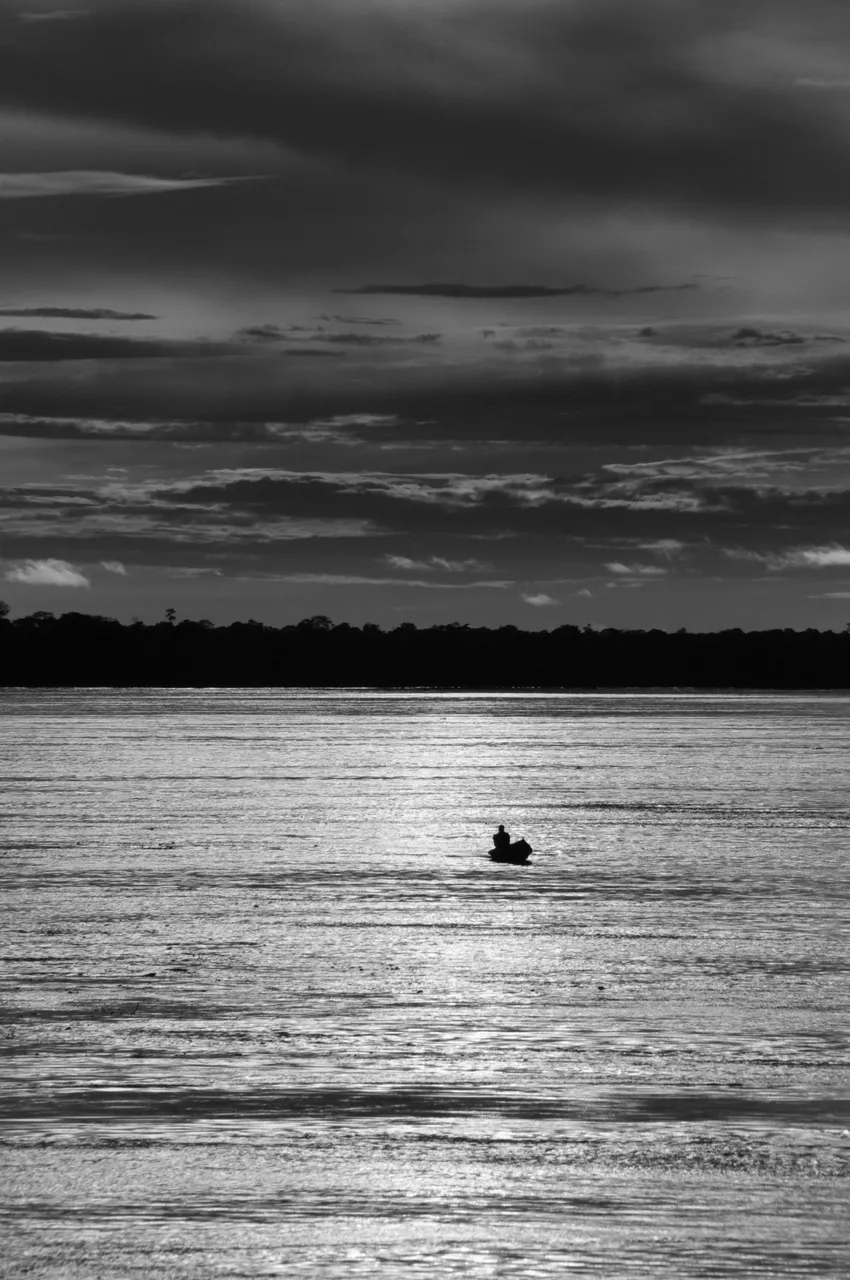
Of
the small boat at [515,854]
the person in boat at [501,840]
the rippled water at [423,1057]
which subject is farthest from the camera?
the person in boat at [501,840]

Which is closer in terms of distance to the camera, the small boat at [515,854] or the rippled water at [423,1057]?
the rippled water at [423,1057]

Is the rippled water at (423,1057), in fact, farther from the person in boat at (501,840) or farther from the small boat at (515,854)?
the person in boat at (501,840)

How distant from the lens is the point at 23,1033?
50.1 ft

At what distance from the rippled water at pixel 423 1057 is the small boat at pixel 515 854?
0.37 metres

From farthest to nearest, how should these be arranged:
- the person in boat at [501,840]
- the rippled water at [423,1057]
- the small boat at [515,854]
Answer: the person in boat at [501,840] → the small boat at [515,854] → the rippled water at [423,1057]

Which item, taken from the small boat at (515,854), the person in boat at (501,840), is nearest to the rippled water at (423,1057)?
the small boat at (515,854)

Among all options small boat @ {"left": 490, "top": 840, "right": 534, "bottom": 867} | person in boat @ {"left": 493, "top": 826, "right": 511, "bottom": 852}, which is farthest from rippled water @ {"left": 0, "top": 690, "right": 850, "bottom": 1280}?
person in boat @ {"left": 493, "top": 826, "right": 511, "bottom": 852}

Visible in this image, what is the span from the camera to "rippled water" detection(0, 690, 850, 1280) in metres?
9.84

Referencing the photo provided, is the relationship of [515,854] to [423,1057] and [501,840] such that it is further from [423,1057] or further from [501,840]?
[423,1057]

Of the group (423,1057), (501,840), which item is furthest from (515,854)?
(423,1057)

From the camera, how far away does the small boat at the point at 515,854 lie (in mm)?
31641

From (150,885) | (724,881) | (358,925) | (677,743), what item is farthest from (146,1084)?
(677,743)

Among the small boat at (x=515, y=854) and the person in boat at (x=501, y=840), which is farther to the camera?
the person in boat at (x=501, y=840)

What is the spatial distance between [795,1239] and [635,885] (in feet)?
61.6
